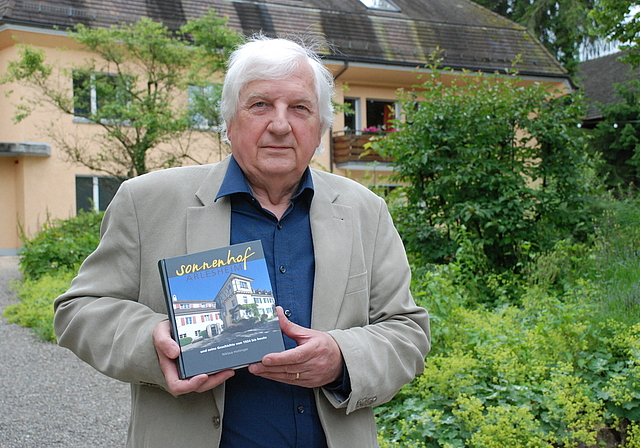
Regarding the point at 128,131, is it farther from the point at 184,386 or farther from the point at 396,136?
the point at 184,386

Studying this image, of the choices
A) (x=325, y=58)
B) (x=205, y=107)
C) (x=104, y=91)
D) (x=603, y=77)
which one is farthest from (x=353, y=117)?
(x=603, y=77)

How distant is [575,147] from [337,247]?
642 centimetres

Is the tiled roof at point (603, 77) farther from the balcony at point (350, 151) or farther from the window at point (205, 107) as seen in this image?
the window at point (205, 107)

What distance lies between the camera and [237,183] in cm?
199

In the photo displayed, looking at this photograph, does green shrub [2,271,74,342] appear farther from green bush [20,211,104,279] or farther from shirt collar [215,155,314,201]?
shirt collar [215,155,314,201]

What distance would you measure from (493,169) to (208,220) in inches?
236

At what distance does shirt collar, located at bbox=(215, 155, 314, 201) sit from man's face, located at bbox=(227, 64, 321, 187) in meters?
0.04

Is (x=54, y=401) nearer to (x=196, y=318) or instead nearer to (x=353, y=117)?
(x=196, y=318)

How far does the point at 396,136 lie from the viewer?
777 centimetres

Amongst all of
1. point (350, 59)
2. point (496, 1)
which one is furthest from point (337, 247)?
point (496, 1)

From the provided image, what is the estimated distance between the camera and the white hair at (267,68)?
6.47 feet

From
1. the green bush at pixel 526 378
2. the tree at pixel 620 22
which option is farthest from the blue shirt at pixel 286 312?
the tree at pixel 620 22

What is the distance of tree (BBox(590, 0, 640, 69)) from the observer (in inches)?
331

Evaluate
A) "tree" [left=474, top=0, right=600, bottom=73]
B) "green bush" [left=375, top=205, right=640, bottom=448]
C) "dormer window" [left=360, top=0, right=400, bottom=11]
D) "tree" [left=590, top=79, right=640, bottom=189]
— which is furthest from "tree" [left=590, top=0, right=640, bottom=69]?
"tree" [left=474, top=0, right=600, bottom=73]
